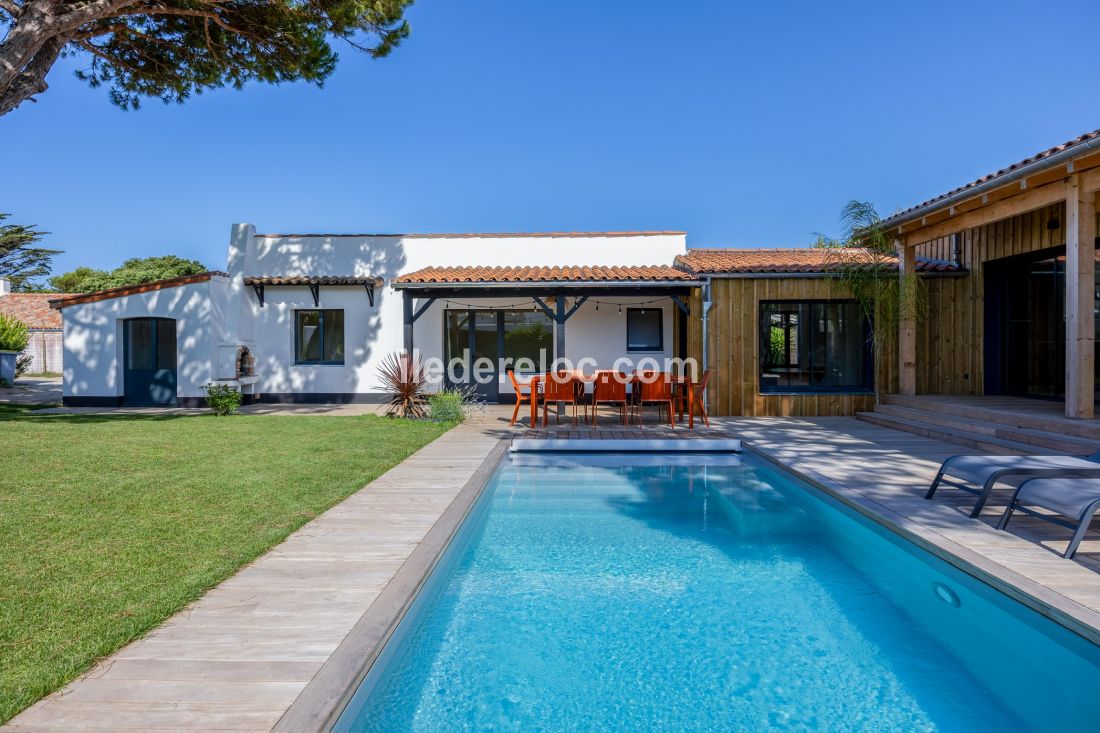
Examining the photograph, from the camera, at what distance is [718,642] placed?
3.12m

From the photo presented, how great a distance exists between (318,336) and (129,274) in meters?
30.8

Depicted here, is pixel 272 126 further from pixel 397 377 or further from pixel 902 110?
pixel 902 110

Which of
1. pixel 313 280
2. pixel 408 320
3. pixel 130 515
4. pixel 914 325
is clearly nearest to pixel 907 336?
pixel 914 325

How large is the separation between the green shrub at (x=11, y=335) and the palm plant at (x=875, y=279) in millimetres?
22528

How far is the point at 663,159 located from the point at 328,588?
19085 millimetres

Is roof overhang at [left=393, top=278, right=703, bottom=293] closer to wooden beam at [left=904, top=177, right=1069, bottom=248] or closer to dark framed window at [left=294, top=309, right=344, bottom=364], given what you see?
dark framed window at [left=294, top=309, right=344, bottom=364]

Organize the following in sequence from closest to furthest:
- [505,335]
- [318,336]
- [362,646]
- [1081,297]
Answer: [362,646], [1081,297], [318,336], [505,335]

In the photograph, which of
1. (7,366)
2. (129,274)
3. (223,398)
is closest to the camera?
(223,398)

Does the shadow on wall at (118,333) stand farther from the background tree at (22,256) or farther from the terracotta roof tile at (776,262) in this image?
the background tree at (22,256)

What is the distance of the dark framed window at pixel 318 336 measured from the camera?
13609mm

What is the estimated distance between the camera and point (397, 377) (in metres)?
11.0

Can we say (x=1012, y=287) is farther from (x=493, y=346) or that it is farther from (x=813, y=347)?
(x=493, y=346)

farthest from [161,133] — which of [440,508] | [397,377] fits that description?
[440,508]

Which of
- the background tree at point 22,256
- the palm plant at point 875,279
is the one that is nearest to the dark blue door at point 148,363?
the palm plant at point 875,279
